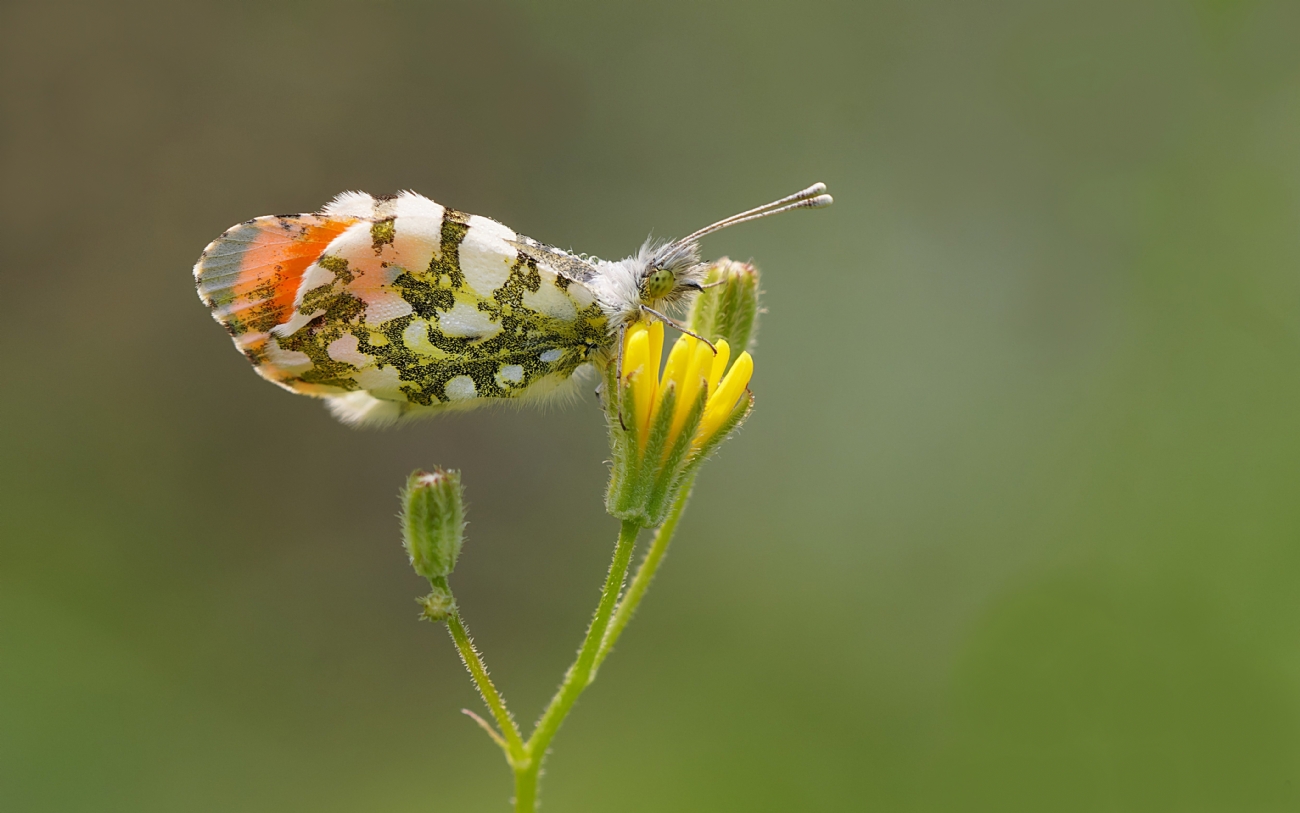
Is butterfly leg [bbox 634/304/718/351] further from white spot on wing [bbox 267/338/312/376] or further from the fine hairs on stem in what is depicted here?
white spot on wing [bbox 267/338/312/376]

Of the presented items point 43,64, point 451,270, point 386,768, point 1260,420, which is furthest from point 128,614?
point 1260,420

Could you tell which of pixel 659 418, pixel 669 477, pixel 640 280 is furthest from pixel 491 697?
pixel 640 280

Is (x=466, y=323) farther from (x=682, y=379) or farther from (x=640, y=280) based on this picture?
(x=682, y=379)

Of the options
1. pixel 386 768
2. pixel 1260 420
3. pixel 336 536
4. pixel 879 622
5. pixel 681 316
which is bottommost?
pixel 386 768

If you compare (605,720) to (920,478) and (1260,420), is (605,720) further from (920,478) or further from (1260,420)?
(1260,420)

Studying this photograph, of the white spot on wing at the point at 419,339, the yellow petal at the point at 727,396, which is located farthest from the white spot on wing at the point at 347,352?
the yellow petal at the point at 727,396

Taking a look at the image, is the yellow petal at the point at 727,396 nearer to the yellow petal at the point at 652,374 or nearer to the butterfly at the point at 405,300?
the yellow petal at the point at 652,374
